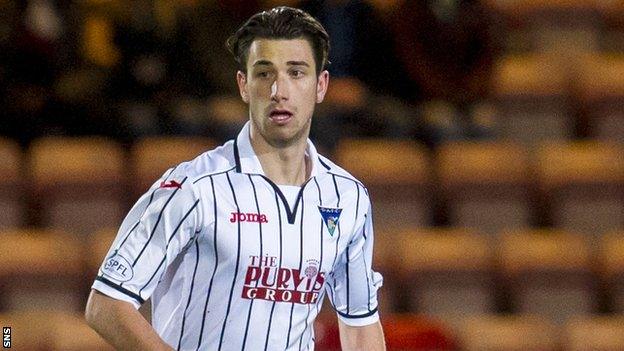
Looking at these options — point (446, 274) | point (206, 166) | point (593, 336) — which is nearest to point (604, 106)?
point (446, 274)

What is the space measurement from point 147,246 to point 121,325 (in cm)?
19

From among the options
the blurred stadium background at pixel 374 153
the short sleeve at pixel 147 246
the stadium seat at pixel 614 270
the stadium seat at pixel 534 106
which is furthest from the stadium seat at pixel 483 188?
the short sleeve at pixel 147 246

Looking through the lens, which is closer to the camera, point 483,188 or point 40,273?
point 40,273

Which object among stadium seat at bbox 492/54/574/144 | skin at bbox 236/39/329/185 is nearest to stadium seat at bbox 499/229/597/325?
stadium seat at bbox 492/54/574/144

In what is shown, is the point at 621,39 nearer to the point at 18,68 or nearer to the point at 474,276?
the point at 474,276

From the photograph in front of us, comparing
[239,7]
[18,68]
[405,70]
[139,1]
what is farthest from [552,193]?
[18,68]

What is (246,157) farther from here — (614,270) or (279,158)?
(614,270)

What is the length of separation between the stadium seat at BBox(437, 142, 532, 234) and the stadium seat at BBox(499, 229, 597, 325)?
0.37 metres

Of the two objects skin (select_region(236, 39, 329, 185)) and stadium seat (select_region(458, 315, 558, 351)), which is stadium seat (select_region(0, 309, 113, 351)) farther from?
skin (select_region(236, 39, 329, 185))

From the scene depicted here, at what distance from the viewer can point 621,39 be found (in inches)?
356

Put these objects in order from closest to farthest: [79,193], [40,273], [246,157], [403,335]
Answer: [246,157] < [403,335] < [40,273] < [79,193]

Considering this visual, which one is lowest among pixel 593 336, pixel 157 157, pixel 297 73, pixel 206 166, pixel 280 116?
pixel 593 336

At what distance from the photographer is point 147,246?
120 inches

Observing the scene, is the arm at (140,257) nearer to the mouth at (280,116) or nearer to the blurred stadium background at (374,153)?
the mouth at (280,116)
